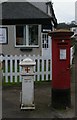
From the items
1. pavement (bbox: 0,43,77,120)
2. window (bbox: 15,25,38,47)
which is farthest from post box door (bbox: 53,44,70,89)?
window (bbox: 15,25,38,47)

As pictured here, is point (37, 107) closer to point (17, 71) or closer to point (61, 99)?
point (61, 99)

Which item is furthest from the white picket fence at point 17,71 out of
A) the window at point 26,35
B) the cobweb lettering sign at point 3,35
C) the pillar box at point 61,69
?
the window at point 26,35

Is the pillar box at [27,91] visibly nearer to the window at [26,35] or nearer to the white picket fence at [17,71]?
the white picket fence at [17,71]

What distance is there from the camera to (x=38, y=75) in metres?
12.1

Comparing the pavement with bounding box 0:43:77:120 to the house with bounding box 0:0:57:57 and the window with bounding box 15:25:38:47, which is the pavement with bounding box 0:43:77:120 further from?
the window with bounding box 15:25:38:47

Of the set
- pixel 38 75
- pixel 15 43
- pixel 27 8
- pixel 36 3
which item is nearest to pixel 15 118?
pixel 38 75

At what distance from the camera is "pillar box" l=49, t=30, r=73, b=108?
805 cm

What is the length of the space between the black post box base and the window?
43.6ft

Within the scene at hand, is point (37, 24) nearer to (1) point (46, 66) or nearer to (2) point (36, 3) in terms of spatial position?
(2) point (36, 3)

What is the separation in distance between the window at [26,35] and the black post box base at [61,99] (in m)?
13.3

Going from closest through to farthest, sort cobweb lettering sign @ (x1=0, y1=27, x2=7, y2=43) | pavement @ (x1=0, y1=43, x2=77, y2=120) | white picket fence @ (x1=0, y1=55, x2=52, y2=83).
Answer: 1. pavement @ (x1=0, y1=43, x2=77, y2=120)
2. white picket fence @ (x1=0, y1=55, x2=52, y2=83)
3. cobweb lettering sign @ (x1=0, y1=27, x2=7, y2=43)

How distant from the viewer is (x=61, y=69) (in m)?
8.14

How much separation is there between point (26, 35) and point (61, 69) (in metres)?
13.4

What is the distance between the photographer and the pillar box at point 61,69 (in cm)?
805
